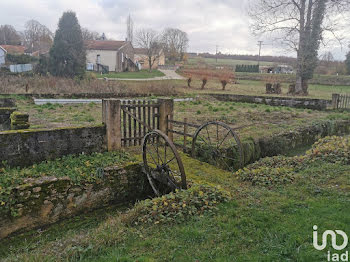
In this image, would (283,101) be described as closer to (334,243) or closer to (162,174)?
(162,174)

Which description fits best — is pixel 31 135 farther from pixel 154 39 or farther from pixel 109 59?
pixel 154 39

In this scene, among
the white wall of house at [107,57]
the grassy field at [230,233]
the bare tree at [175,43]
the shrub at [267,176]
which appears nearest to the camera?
the grassy field at [230,233]

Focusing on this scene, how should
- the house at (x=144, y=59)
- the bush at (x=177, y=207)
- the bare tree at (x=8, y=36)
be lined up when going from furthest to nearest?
the bare tree at (x=8, y=36)
the house at (x=144, y=59)
the bush at (x=177, y=207)

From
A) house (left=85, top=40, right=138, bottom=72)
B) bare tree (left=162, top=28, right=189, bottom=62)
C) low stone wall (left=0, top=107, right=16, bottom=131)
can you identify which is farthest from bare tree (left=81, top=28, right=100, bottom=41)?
low stone wall (left=0, top=107, right=16, bottom=131)

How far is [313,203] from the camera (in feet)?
15.0

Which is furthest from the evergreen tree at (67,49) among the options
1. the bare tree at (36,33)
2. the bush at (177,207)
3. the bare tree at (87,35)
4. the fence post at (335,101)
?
the bare tree at (36,33)

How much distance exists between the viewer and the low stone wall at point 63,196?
5.08 m

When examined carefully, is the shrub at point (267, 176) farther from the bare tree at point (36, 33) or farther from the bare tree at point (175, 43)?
the bare tree at point (36, 33)

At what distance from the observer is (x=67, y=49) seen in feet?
93.6

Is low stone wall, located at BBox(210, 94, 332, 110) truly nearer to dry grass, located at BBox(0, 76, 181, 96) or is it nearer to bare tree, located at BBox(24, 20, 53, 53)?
dry grass, located at BBox(0, 76, 181, 96)

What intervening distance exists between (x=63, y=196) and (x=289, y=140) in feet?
27.1

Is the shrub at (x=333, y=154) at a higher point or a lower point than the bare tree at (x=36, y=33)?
lower

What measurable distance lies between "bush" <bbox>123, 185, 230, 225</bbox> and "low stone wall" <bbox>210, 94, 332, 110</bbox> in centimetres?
1594

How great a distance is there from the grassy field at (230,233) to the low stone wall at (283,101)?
14.2 metres
